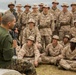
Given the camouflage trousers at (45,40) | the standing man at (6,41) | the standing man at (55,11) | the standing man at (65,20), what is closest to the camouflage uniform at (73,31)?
the standing man at (65,20)

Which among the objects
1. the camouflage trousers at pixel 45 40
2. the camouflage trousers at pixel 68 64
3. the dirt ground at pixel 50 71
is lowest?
the dirt ground at pixel 50 71

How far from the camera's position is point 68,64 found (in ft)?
34.4

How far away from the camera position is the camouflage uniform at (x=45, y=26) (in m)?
12.4

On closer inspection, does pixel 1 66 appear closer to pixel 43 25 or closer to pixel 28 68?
pixel 28 68

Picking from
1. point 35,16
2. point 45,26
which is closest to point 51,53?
point 45,26

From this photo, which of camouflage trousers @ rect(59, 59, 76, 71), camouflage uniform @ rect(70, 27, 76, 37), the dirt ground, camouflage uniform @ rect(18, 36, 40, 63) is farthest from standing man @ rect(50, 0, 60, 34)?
camouflage trousers @ rect(59, 59, 76, 71)

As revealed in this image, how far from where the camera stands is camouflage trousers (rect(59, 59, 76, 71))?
34.0 ft

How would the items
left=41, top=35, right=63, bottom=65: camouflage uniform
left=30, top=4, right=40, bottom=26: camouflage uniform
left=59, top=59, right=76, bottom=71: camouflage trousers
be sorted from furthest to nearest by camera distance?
left=30, top=4, right=40, bottom=26: camouflage uniform, left=41, top=35, right=63, bottom=65: camouflage uniform, left=59, top=59, right=76, bottom=71: camouflage trousers

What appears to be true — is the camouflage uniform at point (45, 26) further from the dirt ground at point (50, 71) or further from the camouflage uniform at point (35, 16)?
the dirt ground at point (50, 71)

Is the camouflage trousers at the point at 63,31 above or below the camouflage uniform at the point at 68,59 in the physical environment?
above

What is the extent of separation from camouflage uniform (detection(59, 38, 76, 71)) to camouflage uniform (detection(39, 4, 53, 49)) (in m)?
1.89

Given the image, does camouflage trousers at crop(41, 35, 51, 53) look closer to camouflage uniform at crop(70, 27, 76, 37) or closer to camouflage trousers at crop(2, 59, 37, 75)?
camouflage uniform at crop(70, 27, 76, 37)

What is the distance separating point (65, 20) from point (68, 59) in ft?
7.91

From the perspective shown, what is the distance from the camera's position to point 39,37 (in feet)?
38.9
